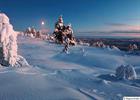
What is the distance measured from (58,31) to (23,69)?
126 feet

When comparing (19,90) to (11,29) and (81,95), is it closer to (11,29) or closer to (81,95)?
(81,95)

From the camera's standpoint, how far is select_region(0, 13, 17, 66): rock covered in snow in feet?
54.9

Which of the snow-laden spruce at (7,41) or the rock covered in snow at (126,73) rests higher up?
the snow-laden spruce at (7,41)

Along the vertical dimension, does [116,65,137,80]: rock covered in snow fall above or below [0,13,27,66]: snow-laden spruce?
below

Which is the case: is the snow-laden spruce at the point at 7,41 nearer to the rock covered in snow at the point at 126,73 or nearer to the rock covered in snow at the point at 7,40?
the rock covered in snow at the point at 7,40

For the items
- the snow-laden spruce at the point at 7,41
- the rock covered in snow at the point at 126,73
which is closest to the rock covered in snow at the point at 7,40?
the snow-laden spruce at the point at 7,41

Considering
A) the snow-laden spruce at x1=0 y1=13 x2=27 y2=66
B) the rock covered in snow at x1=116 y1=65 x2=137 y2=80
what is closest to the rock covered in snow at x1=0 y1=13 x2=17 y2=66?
the snow-laden spruce at x1=0 y1=13 x2=27 y2=66

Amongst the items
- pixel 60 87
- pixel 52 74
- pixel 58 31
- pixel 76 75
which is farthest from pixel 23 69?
pixel 58 31

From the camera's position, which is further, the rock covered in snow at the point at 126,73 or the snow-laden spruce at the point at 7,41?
the snow-laden spruce at the point at 7,41

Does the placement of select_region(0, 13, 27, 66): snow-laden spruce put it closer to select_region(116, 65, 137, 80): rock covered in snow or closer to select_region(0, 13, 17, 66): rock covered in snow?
select_region(0, 13, 17, 66): rock covered in snow

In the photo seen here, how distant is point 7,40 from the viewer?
16859mm

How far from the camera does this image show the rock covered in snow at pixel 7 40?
16719mm

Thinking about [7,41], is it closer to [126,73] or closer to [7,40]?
[7,40]

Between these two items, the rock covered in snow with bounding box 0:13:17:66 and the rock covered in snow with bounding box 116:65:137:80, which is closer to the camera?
the rock covered in snow with bounding box 116:65:137:80
